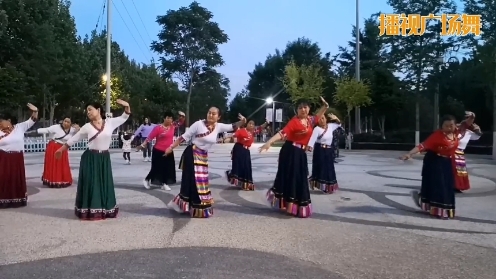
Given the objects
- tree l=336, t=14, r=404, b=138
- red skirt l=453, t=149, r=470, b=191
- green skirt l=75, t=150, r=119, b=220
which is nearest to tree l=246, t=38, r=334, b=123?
tree l=336, t=14, r=404, b=138

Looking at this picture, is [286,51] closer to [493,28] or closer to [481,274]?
[493,28]

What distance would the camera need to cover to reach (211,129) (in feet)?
27.8

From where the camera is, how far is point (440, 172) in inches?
341

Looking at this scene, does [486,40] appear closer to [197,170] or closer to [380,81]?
[380,81]

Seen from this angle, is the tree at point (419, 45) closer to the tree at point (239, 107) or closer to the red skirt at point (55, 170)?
the red skirt at point (55, 170)

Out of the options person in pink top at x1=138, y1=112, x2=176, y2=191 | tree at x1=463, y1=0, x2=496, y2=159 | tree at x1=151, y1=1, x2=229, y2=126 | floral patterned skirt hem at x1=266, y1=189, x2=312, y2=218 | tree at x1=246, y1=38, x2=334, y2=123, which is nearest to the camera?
floral patterned skirt hem at x1=266, y1=189, x2=312, y2=218

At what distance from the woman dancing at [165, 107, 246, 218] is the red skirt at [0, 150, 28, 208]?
309cm

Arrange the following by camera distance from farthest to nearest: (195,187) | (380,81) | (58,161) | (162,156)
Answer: (380,81) → (58,161) → (162,156) → (195,187)

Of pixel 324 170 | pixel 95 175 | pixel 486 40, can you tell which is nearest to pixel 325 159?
pixel 324 170

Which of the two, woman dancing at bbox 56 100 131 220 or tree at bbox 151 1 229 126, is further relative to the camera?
tree at bbox 151 1 229 126

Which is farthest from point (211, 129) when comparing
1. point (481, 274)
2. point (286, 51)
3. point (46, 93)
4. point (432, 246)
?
point (286, 51)

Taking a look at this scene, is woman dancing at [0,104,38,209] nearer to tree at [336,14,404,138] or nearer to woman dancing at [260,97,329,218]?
woman dancing at [260,97,329,218]

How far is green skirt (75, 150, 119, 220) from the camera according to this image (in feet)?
26.3

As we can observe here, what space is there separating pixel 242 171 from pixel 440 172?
4977 millimetres
